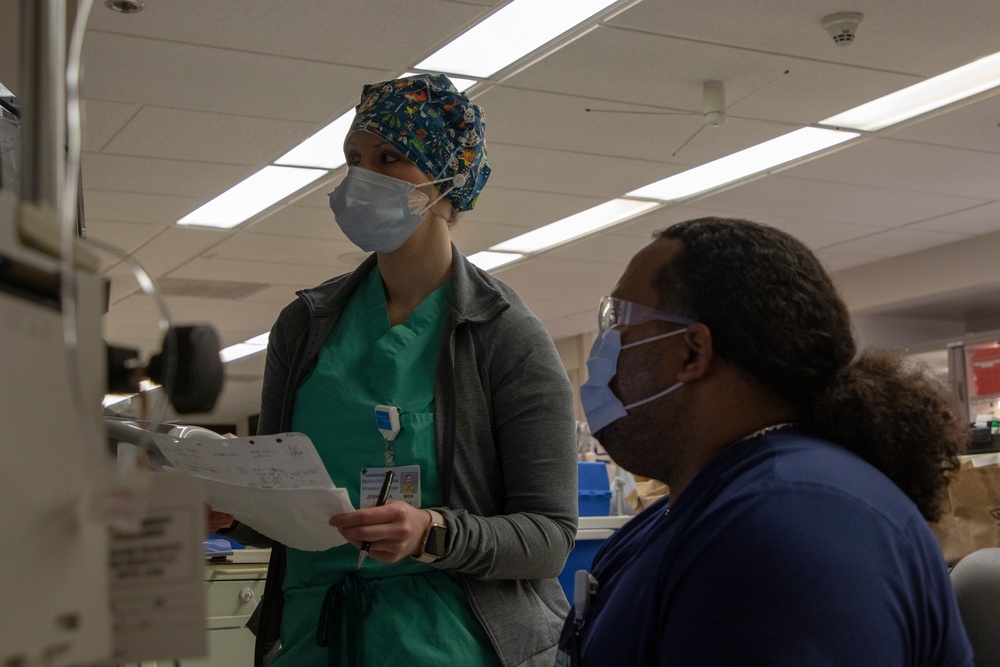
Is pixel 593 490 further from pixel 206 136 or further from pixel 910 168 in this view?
pixel 910 168

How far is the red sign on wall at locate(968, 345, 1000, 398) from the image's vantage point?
742 cm

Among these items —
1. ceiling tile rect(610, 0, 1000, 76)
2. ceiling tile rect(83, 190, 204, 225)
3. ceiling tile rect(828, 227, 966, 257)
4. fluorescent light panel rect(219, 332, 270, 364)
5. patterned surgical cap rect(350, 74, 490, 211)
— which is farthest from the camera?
fluorescent light panel rect(219, 332, 270, 364)

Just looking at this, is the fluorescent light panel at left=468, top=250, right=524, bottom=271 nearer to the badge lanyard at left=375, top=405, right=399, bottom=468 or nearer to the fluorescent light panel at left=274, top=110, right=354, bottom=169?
the fluorescent light panel at left=274, top=110, right=354, bottom=169

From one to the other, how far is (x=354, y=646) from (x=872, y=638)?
2.25 feet

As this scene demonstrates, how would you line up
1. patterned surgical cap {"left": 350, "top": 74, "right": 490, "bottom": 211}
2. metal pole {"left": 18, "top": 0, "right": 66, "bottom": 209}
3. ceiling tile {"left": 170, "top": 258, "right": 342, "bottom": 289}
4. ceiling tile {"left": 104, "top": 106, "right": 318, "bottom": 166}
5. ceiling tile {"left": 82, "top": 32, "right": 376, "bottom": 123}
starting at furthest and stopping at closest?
1. ceiling tile {"left": 170, "top": 258, "right": 342, "bottom": 289}
2. ceiling tile {"left": 104, "top": 106, "right": 318, "bottom": 166}
3. ceiling tile {"left": 82, "top": 32, "right": 376, "bottom": 123}
4. patterned surgical cap {"left": 350, "top": 74, "right": 490, "bottom": 211}
5. metal pole {"left": 18, "top": 0, "right": 66, "bottom": 209}

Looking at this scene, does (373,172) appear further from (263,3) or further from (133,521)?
(263,3)

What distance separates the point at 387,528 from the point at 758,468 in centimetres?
42

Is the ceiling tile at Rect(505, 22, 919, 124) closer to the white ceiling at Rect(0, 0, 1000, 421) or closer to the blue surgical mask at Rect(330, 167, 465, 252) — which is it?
the white ceiling at Rect(0, 0, 1000, 421)

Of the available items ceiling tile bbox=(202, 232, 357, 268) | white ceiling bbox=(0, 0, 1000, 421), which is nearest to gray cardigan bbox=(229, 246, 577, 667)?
Result: white ceiling bbox=(0, 0, 1000, 421)

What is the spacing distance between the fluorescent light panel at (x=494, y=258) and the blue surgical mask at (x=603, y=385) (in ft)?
19.4

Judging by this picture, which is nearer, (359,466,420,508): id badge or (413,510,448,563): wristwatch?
(413,510,448,563): wristwatch

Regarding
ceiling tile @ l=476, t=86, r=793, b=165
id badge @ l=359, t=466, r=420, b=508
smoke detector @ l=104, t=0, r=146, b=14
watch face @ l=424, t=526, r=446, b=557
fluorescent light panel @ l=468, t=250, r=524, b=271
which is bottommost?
watch face @ l=424, t=526, r=446, b=557

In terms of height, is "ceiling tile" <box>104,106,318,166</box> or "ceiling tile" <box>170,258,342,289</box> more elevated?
"ceiling tile" <box>104,106,318,166</box>

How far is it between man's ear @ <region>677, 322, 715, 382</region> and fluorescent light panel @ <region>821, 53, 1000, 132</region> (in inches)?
140
